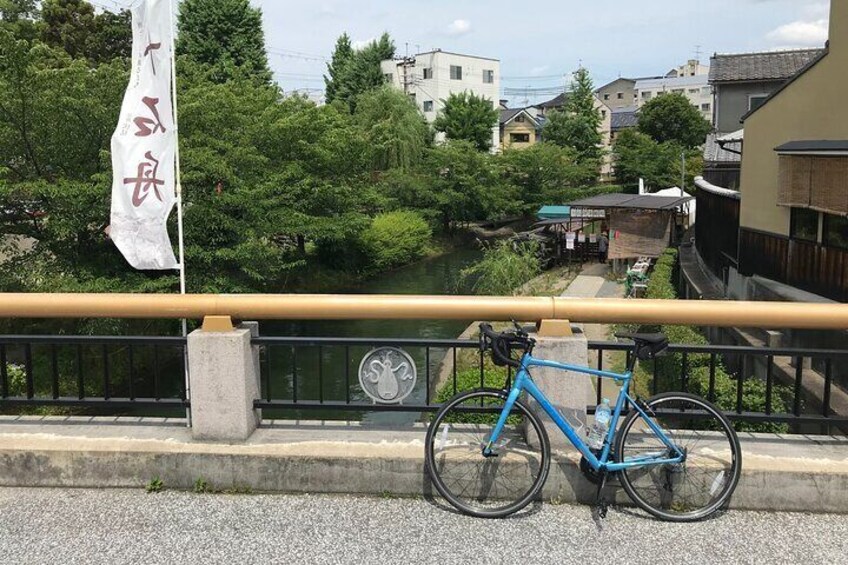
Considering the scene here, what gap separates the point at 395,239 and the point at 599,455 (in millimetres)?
28866

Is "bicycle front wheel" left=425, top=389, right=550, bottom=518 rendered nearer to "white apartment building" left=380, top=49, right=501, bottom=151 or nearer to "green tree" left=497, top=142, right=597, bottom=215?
"green tree" left=497, top=142, right=597, bottom=215

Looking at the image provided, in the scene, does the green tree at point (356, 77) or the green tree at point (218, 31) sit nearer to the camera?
the green tree at point (218, 31)

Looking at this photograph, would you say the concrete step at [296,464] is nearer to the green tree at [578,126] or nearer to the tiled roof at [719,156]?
the tiled roof at [719,156]

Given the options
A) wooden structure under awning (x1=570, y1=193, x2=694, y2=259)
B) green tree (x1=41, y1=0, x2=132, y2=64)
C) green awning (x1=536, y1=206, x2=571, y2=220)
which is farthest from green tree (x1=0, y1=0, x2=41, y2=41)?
green awning (x1=536, y1=206, x2=571, y2=220)

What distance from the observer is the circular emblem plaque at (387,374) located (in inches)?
168

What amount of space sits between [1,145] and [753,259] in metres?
15.2

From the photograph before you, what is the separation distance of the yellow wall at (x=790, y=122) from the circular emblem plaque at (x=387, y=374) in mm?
9468

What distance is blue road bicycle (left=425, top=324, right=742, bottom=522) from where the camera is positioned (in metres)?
3.76

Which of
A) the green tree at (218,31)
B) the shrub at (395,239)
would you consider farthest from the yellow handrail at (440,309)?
the green tree at (218,31)

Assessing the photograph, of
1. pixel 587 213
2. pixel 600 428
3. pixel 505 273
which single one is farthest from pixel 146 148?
pixel 587 213

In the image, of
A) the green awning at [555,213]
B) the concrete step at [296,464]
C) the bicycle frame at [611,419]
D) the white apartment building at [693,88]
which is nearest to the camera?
the bicycle frame at [611,419]

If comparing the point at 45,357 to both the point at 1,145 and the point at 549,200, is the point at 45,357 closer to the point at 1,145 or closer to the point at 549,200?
the point at 1,145

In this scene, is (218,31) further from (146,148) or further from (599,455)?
(599,455)

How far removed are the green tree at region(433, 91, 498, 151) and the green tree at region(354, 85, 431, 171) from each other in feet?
24.2
